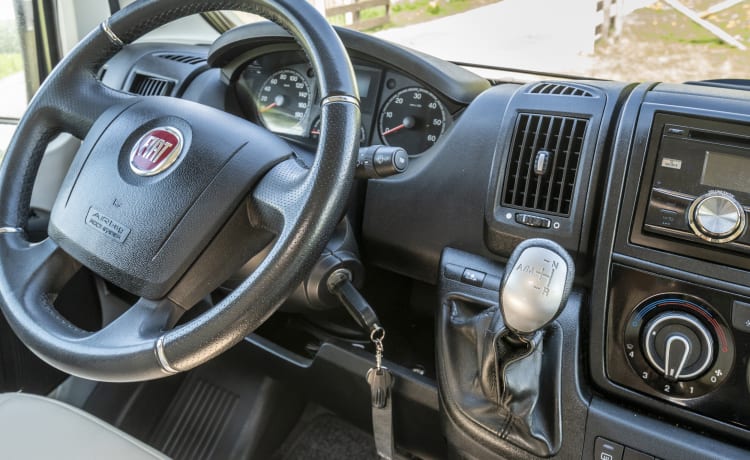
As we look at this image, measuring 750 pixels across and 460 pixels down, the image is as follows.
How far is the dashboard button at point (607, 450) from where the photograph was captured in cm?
104

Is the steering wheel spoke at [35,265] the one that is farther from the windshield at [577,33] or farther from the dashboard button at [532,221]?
the dashboard button at [532,221]

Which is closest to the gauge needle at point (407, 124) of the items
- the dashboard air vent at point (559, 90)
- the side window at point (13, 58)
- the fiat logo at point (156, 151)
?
the dashboard air vent at point (559, 90)

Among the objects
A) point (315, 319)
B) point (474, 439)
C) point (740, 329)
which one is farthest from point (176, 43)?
point (740, 329)

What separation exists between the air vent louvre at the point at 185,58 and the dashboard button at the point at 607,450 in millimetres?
1322

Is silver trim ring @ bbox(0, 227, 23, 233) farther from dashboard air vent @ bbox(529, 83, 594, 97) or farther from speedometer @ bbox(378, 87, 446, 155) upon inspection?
dashboard air vent @ bbox(529, 83, 594, 97)

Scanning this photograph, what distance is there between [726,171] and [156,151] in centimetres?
88

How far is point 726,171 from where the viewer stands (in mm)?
1004

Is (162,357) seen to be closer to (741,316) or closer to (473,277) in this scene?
(473,277)

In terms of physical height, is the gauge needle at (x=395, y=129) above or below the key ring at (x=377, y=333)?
above

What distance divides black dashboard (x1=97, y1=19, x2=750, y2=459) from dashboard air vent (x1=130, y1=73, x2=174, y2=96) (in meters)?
0.39

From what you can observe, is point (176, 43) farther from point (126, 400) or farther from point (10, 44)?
point (126, 400)

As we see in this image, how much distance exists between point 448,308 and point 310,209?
17.0 inches

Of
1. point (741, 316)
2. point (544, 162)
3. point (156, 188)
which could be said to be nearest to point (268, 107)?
point (156, 188)

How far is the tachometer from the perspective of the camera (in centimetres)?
158
